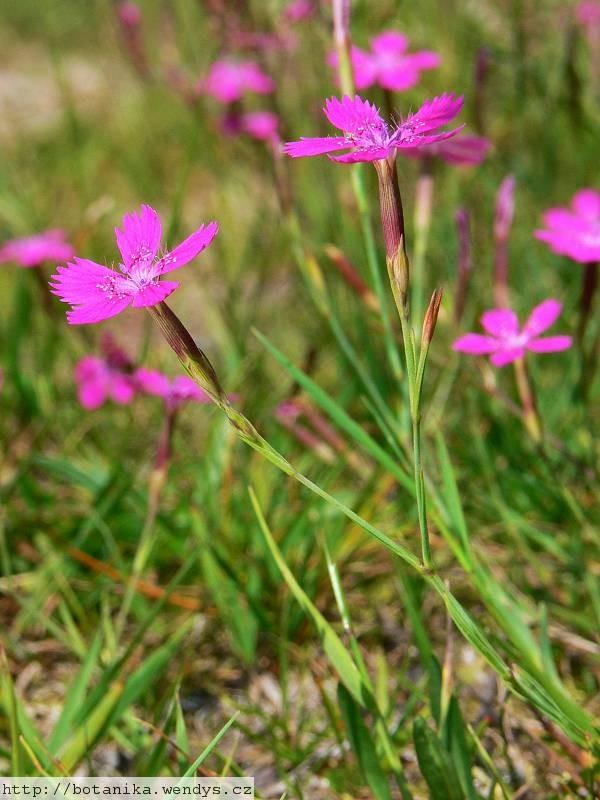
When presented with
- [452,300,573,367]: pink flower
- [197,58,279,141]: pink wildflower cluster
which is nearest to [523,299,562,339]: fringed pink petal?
[452,300,573,367]: pink flower

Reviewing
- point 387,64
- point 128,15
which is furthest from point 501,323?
point 128,15

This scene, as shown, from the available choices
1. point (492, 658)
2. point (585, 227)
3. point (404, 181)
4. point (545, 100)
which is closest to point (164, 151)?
point (404, 181)

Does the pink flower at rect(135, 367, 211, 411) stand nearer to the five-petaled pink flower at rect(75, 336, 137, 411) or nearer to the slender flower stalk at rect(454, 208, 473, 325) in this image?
the five-petaled pink flower at rect(75, 336, 137, 411)

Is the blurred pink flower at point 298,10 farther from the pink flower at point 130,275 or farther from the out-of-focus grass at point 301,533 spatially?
the pink flower at point 130,275

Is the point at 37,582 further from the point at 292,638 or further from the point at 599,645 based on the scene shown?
the point at 599,645

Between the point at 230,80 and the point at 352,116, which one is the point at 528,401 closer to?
the point at 352,116

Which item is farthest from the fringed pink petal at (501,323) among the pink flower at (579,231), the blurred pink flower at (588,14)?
the blurred pink flower at (588,14)
